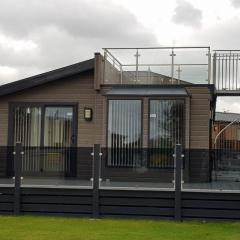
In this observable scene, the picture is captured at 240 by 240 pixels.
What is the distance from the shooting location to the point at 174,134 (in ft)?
53.1

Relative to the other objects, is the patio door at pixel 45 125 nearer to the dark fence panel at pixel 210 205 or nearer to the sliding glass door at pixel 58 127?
the sliding glass door at pixel 58 127

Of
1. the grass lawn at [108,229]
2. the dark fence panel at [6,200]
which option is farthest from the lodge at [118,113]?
the grass lawn at [108,229]

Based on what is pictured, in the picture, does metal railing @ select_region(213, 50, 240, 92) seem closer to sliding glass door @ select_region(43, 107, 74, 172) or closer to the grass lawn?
sliding glass door @ select_region(43, 107, 74, 172)

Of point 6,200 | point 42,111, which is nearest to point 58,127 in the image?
point 42,111

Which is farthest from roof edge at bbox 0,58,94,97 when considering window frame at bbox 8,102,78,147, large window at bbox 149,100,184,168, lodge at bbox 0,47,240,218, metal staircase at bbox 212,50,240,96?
metal staircase at bbox 212,50,240,96

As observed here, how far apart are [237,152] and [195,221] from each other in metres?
1.78

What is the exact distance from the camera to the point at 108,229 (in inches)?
425

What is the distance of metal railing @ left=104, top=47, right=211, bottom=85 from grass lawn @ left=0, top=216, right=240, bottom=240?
633cm

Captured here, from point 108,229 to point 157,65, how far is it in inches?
318

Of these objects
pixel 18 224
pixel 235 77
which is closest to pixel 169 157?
pixel 18 224

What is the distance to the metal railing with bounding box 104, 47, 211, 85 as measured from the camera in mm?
17453

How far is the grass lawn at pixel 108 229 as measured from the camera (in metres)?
9.96

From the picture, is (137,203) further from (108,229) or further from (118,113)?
(118,113)

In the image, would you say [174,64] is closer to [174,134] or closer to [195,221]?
[174,134]
